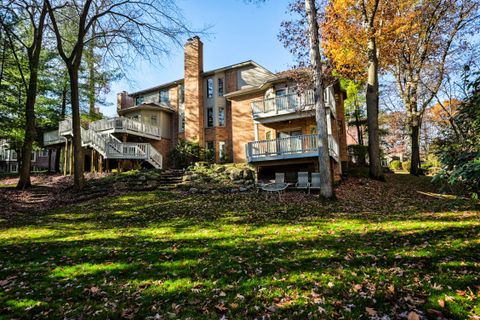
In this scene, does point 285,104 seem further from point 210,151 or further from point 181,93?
point 181,93

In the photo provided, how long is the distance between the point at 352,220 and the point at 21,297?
7.40 metres

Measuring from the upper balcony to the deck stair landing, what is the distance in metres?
9.57

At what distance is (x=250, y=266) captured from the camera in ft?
13.9

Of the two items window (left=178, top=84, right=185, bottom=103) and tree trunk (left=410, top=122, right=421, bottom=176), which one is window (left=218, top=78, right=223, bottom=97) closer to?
window (left=178, top=84, right=185, bottom=103)

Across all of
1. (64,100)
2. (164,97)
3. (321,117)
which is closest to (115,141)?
(164,97)

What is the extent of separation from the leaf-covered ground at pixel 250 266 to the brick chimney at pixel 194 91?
51.6 feet

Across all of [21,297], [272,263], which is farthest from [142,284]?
[272,263]

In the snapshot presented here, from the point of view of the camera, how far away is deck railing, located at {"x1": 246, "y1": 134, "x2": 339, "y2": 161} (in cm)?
1360

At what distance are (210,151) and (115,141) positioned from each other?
25.3ft

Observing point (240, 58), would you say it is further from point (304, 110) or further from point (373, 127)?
point (373, 127)

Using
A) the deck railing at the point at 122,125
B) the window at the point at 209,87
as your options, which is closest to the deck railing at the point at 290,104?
the window at the point at 209,87

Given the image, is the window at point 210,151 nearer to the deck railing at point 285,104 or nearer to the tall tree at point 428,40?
the deck railing at point 285,104

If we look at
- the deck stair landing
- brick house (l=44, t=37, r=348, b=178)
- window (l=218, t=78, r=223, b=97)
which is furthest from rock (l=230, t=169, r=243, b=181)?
window (l=218, t=78, r=223, b=97)

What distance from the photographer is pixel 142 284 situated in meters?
3.79
